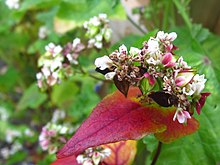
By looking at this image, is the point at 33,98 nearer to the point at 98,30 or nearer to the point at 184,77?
the point at 98,30

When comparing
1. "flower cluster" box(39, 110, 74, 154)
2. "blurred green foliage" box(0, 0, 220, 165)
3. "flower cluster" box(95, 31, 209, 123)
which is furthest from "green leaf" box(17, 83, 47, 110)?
"flower cluster" box(95, 31, 209, 123)

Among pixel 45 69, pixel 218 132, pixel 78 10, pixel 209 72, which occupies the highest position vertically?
pixel 78 10

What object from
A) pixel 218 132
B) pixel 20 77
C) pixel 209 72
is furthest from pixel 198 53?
pixel 20 77

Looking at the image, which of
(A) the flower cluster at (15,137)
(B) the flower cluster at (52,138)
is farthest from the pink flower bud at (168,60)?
(A) the flower cluster at (15,137)

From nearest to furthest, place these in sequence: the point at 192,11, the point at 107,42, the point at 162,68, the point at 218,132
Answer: the point at 162,68 → the point at 218,132 → the point at 107,42 → the point at 192,11

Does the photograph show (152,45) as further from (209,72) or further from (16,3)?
(16,3)

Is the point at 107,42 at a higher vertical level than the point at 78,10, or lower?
lower
